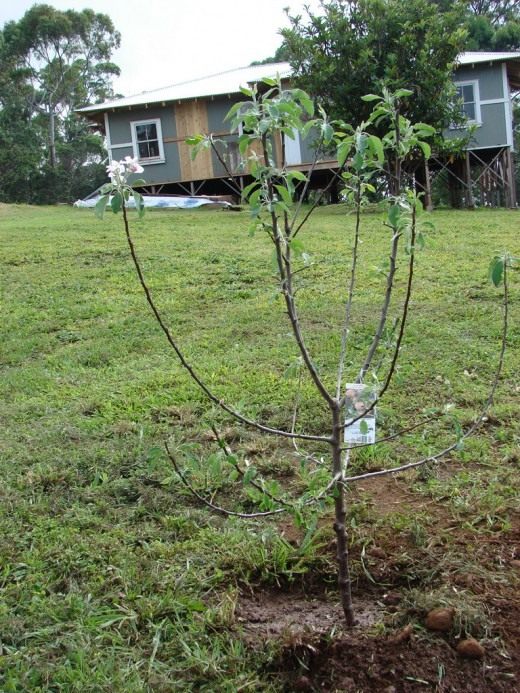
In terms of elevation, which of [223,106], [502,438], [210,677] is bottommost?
[210,677]

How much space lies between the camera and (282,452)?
10.5 feet

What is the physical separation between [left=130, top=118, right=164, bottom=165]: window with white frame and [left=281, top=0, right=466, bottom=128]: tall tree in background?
555cm

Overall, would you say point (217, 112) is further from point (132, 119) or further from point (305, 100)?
point (305, 100)

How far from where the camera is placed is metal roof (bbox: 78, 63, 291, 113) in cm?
1622

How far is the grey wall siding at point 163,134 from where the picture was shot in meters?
16.7

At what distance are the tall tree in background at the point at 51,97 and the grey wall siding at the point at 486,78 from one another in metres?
19.0

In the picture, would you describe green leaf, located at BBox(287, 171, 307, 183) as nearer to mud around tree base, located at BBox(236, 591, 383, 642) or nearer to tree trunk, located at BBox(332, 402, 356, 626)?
tree trunk, located at BBox(332, 402, 356, 626)

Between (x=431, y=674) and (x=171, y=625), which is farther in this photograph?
→ (x=171, y=625)

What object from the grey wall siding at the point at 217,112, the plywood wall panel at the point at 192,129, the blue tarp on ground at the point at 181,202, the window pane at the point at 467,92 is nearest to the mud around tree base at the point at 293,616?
the blue tarp on ground at the point at 181,202

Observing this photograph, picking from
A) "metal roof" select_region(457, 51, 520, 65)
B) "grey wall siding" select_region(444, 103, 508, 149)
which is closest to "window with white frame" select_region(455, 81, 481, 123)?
"grey wall siding" select_region(444, 103, 508, 149)

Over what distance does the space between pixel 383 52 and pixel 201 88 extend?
636cm

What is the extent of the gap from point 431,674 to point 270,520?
977 mm

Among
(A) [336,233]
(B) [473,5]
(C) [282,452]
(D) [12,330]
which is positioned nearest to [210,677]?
(C) [282,452]

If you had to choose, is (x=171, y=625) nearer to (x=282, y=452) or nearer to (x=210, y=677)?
(x=210, y=677)
